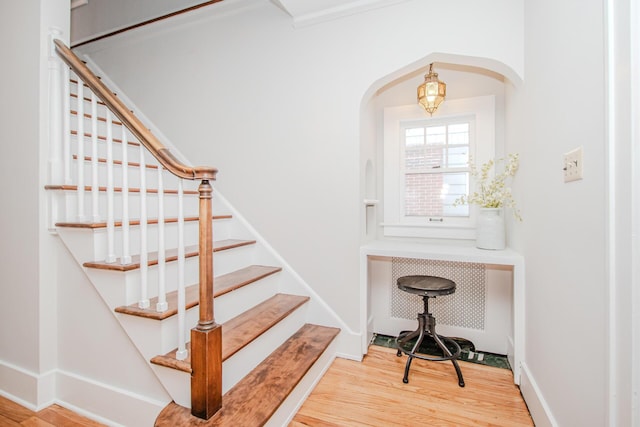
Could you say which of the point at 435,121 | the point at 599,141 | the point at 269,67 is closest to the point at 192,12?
the point at 269,67

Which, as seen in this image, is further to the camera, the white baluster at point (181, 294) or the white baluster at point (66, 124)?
the white baluster at point (66, 124)

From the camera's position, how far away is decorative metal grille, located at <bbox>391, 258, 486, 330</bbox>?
7.87 feet

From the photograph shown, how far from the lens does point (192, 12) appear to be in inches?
107

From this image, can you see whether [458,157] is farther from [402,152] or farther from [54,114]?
[54,114]

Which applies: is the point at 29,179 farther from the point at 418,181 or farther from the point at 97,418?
the point at 418,181

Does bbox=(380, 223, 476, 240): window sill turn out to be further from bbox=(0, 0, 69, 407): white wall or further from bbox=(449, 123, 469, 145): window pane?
bbox=(0, 0, 69, 407): white wall

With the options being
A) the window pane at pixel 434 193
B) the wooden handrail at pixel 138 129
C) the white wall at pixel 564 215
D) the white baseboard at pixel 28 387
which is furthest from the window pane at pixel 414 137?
the white baseboard at pixel 28 387

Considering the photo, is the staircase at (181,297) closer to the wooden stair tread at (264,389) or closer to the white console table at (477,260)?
the wooden stair tread at (264,389)

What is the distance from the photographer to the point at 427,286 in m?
2.02

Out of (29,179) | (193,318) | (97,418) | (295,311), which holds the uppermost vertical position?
(29,179)

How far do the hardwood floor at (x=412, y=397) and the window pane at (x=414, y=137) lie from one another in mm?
1794

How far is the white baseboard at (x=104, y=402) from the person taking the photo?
5.03 feet

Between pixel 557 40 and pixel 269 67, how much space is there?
196 centimetres

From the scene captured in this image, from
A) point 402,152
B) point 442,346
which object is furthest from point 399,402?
point 402,152
